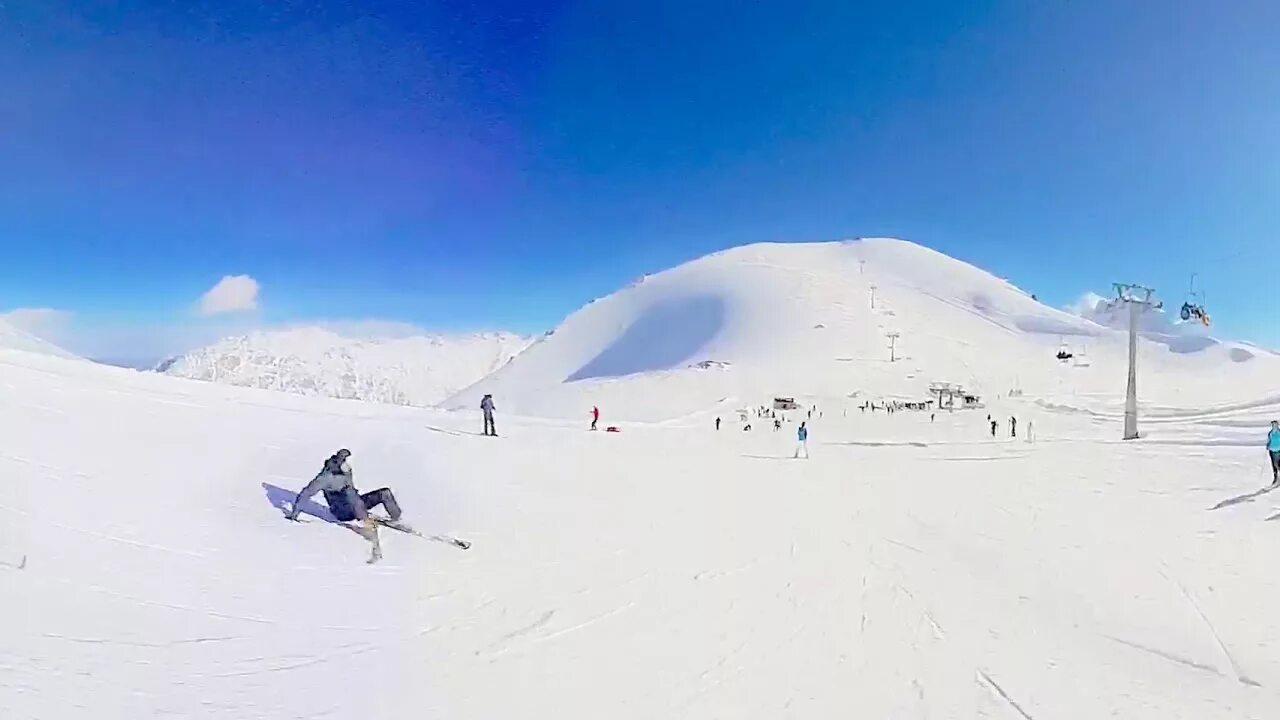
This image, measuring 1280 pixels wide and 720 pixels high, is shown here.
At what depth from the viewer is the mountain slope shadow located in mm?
160375

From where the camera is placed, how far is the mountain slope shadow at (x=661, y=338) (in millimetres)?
160375

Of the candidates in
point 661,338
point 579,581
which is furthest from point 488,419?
point 661,338

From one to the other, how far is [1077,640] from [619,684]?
516 centimetres

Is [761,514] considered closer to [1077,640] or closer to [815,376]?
[1077,640]

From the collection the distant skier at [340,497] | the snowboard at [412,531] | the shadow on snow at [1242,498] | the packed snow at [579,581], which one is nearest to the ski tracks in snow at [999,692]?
the packed snow at [579,581]

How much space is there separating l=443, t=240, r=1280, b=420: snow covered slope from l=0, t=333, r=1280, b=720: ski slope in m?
56.9

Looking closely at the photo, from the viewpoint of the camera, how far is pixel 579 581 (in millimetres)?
10047

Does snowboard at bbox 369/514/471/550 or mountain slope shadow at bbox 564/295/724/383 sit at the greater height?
mountain slope shadow at bbox 564/295/724/383

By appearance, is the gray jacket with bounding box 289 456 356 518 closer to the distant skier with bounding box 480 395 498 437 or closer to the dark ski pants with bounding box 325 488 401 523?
the dark ski pants with bounding box 325 488 401 523

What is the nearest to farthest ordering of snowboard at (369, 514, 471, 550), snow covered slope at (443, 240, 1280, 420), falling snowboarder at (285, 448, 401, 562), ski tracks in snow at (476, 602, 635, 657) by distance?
1. ski tracks in snow at (476, 602, 635, 657)
2. falling snowboarder at (285, 448, 401, 562)
3. snowboard at (369, 514, 471, 550)
4. snow covered slope at (443, 240, 1280, 420)

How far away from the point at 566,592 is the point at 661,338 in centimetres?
16355

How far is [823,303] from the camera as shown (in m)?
167

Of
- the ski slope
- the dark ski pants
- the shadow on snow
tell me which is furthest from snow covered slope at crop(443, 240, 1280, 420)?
the dark ski pants

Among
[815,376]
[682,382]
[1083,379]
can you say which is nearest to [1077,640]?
[682,382]
